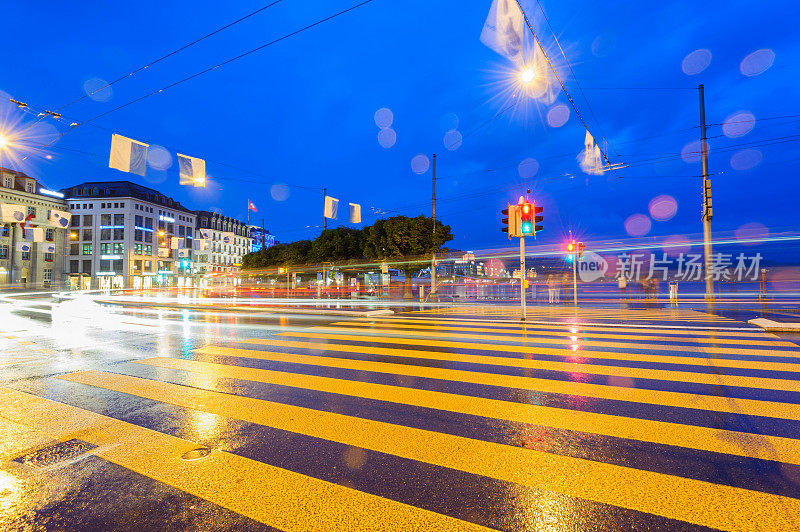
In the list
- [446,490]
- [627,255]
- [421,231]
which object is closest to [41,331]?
[446,490]

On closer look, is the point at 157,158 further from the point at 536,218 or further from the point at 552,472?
the point at 552,472

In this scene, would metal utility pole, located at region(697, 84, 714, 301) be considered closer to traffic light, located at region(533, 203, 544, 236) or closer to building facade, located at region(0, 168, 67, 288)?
traffic light, located at region(533, 203, 544, 236)

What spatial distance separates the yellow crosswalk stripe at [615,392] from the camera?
4.11 m

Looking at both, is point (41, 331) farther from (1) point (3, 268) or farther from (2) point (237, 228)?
(2) point (237, 228)

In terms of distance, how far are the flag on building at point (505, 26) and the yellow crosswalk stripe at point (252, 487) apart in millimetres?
8748

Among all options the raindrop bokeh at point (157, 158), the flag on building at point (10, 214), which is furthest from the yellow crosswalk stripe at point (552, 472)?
the flag on building at point (10, 214)

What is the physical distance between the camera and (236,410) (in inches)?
171

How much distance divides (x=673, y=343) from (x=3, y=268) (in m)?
78.6

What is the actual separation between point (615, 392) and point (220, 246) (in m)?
101

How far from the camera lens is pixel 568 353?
279 inches

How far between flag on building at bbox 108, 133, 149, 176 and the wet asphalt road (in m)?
8.20

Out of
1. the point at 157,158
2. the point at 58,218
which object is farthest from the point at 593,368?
the point at 58,218

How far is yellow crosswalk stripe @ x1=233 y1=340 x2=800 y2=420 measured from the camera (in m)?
4.11

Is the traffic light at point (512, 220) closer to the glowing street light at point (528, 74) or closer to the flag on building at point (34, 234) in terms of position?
the glowing street light at point (528, 74)
